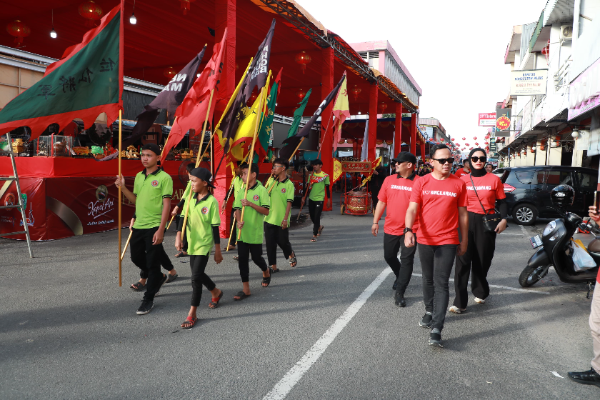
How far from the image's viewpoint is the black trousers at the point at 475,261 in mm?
4547

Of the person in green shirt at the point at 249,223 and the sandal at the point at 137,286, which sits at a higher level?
the person in green shirt at the point at 249,223

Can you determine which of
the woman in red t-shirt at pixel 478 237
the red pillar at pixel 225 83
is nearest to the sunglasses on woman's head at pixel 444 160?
the woman in red t-shirt at pixel 478 237

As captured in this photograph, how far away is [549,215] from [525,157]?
22.2 metres

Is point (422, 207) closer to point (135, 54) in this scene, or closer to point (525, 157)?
point (135, 54)

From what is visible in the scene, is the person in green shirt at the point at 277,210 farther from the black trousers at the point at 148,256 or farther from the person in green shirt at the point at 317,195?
the person in green shirt at the point at 317,195

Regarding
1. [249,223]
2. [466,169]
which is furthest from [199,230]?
[466,169]

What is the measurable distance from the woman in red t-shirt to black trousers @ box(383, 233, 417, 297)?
0.54m

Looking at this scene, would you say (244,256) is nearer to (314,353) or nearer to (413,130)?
(314,353)

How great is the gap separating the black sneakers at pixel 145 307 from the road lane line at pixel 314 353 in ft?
6.46

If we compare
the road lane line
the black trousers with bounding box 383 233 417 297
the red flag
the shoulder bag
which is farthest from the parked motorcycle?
the red flag

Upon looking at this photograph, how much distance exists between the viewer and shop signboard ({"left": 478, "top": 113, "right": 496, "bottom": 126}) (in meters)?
43.9

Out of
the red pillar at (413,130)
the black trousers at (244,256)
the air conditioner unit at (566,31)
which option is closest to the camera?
the black trousers at (244,256)

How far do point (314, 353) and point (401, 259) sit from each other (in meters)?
1.74

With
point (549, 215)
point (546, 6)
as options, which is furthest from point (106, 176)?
point (546, 6)
